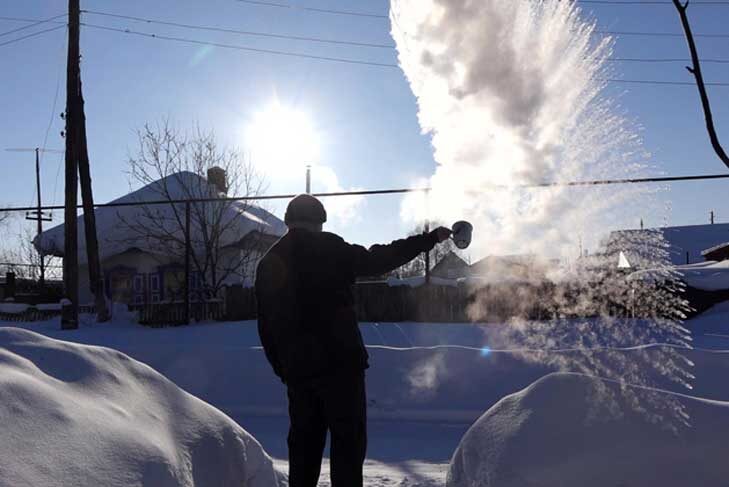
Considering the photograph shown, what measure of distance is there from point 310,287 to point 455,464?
1.28 metres

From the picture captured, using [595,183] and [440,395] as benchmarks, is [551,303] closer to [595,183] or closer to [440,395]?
[595,183]

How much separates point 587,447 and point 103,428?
204 cm

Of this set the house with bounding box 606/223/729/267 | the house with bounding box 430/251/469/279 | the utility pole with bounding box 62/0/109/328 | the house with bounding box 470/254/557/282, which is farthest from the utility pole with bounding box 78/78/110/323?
the house with bounding box 430/251/469/279

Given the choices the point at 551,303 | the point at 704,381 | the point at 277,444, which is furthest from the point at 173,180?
the point at 704,381

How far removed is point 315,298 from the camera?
9.54 feet

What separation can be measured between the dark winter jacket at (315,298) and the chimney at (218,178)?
16799mm

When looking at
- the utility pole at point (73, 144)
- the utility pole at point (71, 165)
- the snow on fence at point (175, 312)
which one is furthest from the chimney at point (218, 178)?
the utility pole at point (71, 165)

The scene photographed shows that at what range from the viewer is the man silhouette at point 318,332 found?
2.85 meters

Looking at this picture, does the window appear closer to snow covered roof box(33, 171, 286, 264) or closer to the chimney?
snow covered roof box(33, 171, 286, 264)

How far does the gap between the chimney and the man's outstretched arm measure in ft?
55.2

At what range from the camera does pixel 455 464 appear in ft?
10.6

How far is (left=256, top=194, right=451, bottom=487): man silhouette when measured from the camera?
2852mm

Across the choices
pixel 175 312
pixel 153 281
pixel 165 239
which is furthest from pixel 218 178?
pixel 153 281

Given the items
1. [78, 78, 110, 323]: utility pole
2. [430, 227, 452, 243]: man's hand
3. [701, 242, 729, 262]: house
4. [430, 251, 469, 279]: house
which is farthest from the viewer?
[430, 251, 469, 279]: house
